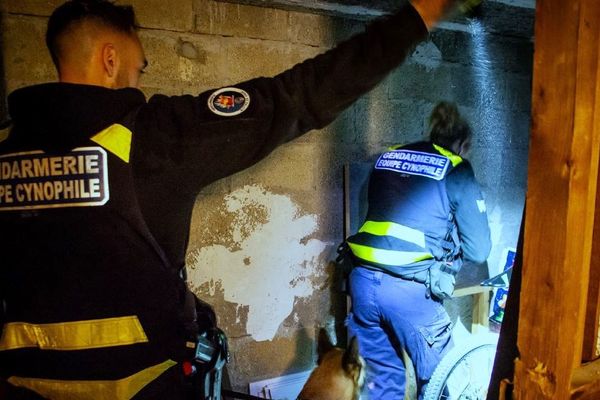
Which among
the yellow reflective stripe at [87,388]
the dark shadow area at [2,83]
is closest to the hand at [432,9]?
the yellow reflective stripe at [87,388]

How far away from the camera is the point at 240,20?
2.48 meters

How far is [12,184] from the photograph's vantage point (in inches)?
48.0

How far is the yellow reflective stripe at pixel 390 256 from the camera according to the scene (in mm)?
2543

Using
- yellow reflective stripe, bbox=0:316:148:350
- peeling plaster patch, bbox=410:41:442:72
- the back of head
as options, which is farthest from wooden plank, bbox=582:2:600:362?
peeling plaster patch, bbox=410:41:442:72

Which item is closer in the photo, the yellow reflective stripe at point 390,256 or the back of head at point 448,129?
the yellow reflective stripe at point 390,256

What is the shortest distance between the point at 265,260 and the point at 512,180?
7.43 ft

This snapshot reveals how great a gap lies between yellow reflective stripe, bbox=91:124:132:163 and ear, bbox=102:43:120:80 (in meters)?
0.21

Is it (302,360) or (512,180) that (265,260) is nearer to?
(302,360)

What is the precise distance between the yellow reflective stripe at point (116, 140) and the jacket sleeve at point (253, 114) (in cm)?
3

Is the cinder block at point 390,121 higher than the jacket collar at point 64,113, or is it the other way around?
the cinder block at point 390,121

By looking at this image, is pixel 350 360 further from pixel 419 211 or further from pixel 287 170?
pixel 287 170

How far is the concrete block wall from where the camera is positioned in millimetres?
2309

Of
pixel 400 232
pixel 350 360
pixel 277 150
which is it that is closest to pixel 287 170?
pixel 277 150

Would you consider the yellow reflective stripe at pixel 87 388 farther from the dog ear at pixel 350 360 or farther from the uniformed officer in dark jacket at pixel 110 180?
the dog ear at pixel 350 360
